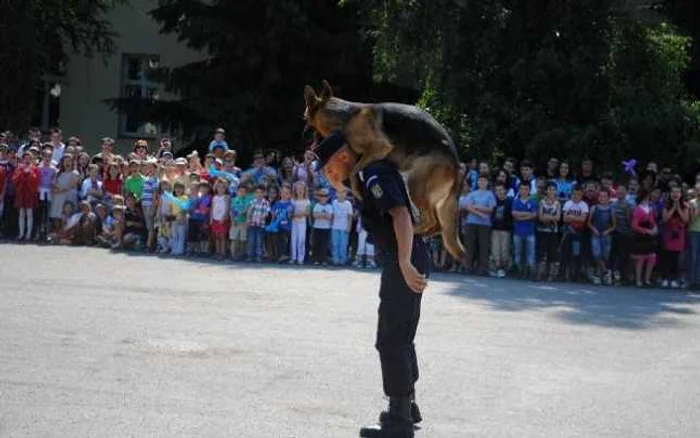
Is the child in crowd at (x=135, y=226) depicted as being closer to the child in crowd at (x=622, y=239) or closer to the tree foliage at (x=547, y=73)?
the tree foliage at (x=547, y=73)

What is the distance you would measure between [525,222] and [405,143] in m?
11.4

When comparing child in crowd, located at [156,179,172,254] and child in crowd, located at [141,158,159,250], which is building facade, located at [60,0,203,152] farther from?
child in crowd, located at [156,179,172,254]

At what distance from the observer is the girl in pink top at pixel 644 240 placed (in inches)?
648

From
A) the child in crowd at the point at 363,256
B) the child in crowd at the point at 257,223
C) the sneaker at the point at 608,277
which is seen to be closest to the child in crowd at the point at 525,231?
the sneaker at the point at 608,277

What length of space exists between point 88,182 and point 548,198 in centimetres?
A: 868

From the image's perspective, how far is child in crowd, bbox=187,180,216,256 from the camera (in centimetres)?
1841

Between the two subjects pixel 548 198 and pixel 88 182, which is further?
pixel 88 182

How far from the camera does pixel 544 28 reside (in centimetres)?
2125

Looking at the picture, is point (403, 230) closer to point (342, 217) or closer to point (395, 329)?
point (395, 329)

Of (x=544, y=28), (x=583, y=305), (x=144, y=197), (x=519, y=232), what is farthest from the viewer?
(x=544, y=28)

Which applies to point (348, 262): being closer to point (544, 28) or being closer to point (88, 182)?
point (88, 182)

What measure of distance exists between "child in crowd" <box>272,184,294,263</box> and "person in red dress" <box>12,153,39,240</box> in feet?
16.3

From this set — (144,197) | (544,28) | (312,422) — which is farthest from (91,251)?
(312,422)

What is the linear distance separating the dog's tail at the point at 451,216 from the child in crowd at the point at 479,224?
11.0m
